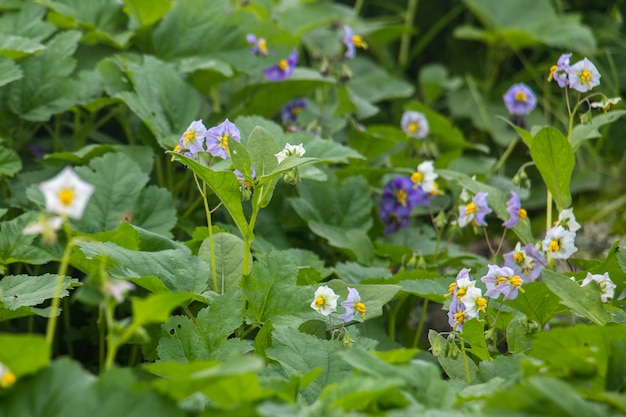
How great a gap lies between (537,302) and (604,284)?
0.13m

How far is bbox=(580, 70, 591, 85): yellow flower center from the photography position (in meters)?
1.79

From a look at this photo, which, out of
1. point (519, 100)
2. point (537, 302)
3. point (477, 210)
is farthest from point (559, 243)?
point (519, 100)

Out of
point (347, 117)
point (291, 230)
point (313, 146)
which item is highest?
point (313, 146)

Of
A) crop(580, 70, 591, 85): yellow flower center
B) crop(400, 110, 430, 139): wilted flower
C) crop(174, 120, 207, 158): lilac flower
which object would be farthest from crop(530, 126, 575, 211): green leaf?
crop(400, 110, 430, 139): wilted flower

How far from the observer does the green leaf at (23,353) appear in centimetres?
103

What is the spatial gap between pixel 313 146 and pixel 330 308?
58 cm

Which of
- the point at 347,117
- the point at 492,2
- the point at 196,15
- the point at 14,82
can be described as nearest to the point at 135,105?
the point at 14,82

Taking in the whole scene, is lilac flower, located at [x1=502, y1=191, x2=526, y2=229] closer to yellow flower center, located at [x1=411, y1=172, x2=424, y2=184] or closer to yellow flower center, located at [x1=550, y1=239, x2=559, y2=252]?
yellow flower center, located at [x1=550, y1=239, x2=559, y2=252]

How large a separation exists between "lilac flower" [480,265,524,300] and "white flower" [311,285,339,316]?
0.28 m

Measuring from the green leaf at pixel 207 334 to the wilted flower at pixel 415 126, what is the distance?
46.0 inches

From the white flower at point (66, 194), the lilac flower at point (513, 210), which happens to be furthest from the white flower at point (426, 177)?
the white flower at point (66, 194)

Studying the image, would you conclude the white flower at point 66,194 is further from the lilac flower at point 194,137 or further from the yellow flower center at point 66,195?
the lilac flower at point 194,137

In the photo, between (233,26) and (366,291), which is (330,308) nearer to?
(366,291)

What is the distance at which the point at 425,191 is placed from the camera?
7.09 ft
